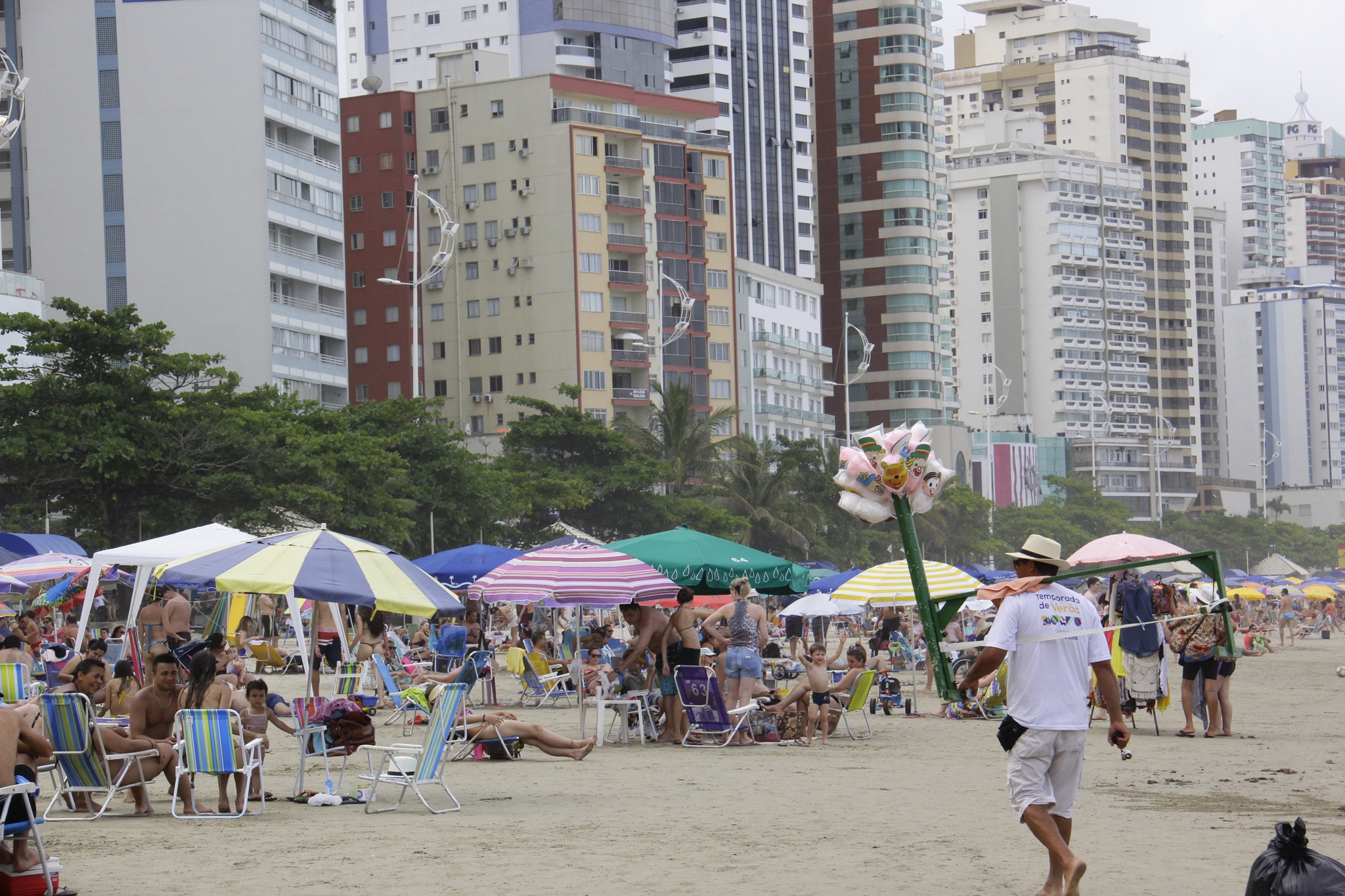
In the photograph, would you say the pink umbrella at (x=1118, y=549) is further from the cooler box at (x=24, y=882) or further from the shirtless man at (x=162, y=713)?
the cooler box at (x=24, y=882)

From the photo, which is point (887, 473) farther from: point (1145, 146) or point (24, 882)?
point (1145, 146)

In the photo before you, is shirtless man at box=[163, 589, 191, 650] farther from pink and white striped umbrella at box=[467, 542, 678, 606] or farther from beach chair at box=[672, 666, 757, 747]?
beach chair at box=[672, 666, 757, 747]

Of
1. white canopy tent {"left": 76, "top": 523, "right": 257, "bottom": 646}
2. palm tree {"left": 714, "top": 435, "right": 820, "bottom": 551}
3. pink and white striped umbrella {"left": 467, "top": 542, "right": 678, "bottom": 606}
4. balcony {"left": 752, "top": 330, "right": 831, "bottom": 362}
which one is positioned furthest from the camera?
balcony {"left": 752, "top": 330, "right": 831, "bottom": 362}

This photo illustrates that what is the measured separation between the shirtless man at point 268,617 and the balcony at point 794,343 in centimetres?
5369

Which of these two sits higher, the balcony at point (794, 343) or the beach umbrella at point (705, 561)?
the balcony at point (794, 343)

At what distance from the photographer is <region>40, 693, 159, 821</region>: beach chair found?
10.2 metres

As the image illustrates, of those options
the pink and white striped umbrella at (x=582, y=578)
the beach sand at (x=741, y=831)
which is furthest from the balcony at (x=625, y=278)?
the beach sand at (x=741, y=831)

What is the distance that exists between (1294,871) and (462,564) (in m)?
20.8

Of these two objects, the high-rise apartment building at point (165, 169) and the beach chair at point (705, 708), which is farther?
the high-rise apartment building at point (165, 169)

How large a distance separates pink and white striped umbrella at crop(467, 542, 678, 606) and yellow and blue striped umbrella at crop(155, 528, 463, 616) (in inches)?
98.3

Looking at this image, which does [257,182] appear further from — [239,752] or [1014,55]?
[1014,55]

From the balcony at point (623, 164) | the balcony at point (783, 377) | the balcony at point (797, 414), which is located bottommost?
the balcony at point (797, 414)

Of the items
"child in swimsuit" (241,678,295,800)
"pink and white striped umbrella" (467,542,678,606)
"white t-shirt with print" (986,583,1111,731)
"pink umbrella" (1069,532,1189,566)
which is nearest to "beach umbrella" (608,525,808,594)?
"pink and white striped umbrella" (467,542,678,606)

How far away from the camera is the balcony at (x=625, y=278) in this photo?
83.1 meters
